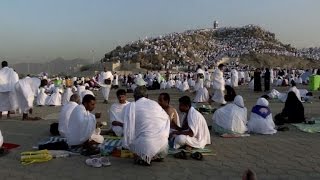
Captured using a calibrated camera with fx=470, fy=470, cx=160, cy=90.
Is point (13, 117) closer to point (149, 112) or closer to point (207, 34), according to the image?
point (149, 112)

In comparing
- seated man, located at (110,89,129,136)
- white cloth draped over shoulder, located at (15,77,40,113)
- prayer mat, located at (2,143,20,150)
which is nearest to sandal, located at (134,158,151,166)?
seated man, located at (110,89,129,136)

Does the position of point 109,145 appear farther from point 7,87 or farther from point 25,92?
point 7,87

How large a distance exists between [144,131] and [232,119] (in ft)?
9.00

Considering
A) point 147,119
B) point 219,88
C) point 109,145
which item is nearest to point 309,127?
point 109,145

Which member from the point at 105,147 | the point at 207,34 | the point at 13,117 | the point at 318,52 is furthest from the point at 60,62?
the point at 105,147

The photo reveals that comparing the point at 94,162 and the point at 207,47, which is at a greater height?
the point at 207,47

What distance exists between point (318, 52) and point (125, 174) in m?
106

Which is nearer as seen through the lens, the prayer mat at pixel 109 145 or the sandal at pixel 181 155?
the sandal at pixel 181 155

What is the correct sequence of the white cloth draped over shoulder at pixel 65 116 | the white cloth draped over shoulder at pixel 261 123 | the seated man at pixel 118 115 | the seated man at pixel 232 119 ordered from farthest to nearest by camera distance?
the white cloth draped over shoulder at pixel 261 123 < the seated man at pixel 232 119 < the seated man at pixel 118 115 < the white cloth draped over shoulder at pixel 65 116

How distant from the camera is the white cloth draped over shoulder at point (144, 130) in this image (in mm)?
6250

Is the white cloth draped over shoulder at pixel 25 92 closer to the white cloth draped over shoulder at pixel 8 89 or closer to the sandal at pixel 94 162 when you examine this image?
the white cloth draped over shoulder at pixel 8 89

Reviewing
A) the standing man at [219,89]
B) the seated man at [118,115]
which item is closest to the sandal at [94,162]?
the seated man at [118,115]

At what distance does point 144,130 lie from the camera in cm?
629

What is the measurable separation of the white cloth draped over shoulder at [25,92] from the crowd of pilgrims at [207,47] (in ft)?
157
